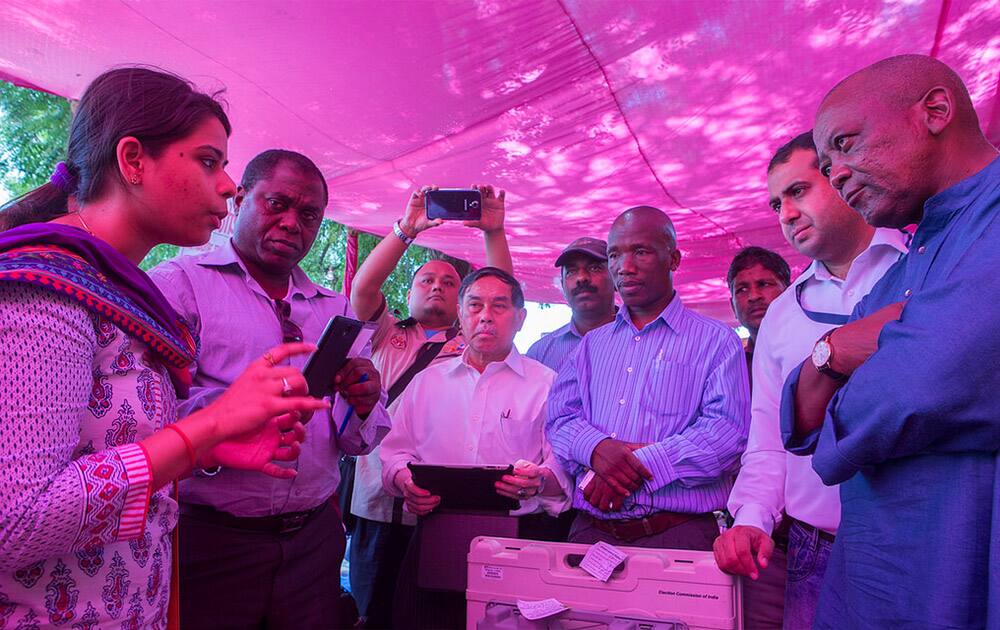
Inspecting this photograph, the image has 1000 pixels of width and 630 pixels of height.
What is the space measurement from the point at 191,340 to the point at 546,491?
5.17 ft

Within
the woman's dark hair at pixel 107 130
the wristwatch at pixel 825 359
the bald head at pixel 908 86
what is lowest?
the wristwatch at pixel 825 359

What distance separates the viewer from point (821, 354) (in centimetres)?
131

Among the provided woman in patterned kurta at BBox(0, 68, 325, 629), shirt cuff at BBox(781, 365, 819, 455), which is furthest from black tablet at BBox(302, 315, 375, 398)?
shirt cuff at BBox(781, 365, 819, 455)

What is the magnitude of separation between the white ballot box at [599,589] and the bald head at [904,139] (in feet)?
3.09

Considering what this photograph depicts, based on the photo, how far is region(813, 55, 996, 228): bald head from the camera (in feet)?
4.21

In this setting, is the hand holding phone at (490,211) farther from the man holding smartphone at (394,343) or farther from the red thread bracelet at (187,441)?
the red thread bracelet at (187,441)

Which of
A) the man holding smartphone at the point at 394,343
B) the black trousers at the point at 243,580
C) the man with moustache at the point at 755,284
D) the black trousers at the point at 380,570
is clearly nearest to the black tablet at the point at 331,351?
the black trousers at the point at 243,580

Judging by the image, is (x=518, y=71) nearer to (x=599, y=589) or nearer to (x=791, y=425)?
(x=791, y=425)

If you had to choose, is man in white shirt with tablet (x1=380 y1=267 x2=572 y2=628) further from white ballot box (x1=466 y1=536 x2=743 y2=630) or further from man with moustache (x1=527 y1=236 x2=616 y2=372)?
white ballot box (x1=466 y1=536 x2=743 y2=630)

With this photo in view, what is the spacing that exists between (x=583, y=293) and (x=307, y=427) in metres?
1.95

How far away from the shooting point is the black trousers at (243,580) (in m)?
1.91

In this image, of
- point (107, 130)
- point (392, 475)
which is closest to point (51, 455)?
point (107, 130)

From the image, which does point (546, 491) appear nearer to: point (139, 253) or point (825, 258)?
point (825, 258)

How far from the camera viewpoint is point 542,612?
166 cm
